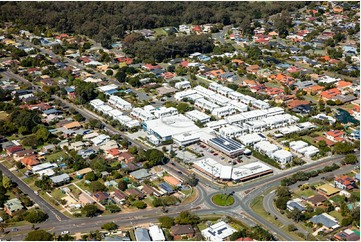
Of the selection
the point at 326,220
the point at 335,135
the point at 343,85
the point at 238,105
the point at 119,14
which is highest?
the point at 119,14

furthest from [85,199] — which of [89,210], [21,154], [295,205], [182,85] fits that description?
[182,85]

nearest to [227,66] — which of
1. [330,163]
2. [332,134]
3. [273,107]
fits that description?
[273,107]

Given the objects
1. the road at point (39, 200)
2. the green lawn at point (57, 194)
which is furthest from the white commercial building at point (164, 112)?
the road at point (39, 200)

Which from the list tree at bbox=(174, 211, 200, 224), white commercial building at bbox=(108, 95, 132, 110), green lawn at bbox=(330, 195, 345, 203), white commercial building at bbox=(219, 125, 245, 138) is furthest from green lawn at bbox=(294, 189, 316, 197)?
white commercial building at bbox=(108, 95, 132, 110)

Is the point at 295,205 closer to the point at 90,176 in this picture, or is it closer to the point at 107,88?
the point at 90,176

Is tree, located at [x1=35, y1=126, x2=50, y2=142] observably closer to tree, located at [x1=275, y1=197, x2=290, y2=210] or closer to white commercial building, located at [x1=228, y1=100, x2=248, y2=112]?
white commercial building, located at [x1=228, y1=100, x2=248, y2=112]
